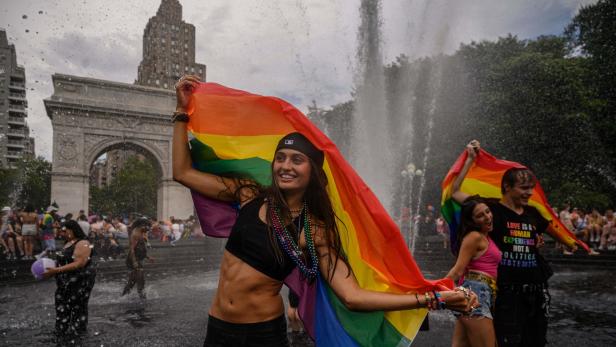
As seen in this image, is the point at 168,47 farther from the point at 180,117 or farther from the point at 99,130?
the point at 180,117

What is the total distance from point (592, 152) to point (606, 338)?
23.1 meters

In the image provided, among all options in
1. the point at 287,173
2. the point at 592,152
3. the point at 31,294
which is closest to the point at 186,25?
the point at 592,152

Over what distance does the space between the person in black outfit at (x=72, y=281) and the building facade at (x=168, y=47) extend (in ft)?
396

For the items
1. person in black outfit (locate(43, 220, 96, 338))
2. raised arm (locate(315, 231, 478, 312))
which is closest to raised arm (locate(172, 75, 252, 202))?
raised arm (locate(315, 231, 478, 312))

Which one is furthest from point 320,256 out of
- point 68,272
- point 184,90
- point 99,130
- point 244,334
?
point 99,130

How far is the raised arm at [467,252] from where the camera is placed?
394 centimetres

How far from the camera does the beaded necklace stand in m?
2.46

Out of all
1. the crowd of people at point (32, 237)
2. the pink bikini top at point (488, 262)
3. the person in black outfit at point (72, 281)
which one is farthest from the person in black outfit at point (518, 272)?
the crowd of people at point (32, 237)

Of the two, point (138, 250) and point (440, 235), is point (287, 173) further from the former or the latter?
point (440, 235)

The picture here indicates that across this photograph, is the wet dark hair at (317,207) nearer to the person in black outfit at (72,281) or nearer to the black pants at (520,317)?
the black pants at (520,317)

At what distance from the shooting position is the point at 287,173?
102 inches

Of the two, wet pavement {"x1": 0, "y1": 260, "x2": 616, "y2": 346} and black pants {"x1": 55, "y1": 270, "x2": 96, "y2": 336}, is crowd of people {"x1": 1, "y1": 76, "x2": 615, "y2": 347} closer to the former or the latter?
wet pavement {"x1": 0, "y1": 260, "x2": 616, "y2": 346}

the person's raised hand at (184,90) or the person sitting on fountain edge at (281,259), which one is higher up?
the person's raised hand at (184,90)

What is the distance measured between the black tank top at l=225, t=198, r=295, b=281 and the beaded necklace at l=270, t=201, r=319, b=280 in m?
0.05
